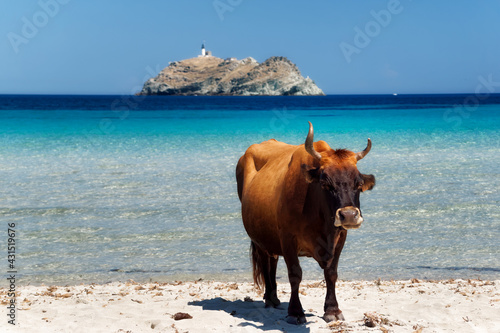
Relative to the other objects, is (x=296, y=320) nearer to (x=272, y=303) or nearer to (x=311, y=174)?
(x=272, y=303)

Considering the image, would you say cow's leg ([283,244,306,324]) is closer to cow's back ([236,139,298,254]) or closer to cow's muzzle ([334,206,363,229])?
cow's back ([236,139,298,254])

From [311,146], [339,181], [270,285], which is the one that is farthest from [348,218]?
[270,285]

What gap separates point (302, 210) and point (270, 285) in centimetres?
171

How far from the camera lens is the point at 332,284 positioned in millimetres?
6645

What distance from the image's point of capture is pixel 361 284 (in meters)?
8.98

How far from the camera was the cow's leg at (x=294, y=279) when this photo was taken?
6605 millimetres

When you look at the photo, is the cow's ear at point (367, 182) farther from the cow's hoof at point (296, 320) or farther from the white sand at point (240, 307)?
the cow's hoof at point (296, 320)

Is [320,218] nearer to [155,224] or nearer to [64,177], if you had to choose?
[155,224]

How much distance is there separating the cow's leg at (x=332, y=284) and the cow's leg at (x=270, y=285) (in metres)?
1.04

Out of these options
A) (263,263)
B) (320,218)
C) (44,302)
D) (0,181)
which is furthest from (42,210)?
(320,218)

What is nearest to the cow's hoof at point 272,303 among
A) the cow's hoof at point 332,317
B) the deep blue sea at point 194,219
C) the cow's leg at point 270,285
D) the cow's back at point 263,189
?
the cow's leg at point 270,285

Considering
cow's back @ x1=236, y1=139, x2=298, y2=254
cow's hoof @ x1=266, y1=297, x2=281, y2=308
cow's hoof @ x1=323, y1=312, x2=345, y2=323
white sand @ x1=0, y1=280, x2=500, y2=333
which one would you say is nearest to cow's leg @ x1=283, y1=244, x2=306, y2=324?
white sand @ x1=0, y1=280, x2=500, y2=333

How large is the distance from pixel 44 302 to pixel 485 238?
8628 millimetres

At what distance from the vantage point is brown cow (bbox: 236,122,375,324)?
19.4 ft
